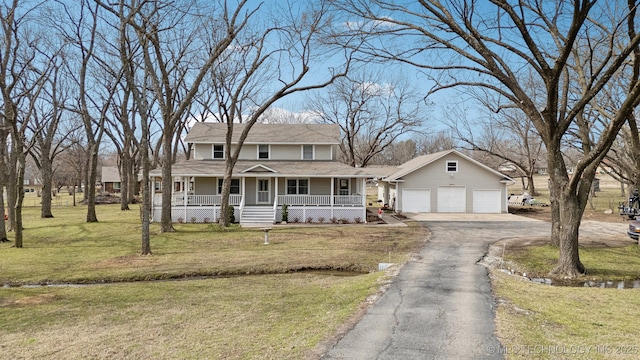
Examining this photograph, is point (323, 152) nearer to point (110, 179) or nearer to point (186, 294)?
point (186, 294)

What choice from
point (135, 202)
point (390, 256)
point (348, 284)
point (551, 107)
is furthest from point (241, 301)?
point (135, 202)

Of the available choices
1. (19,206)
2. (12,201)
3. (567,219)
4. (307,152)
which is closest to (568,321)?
(567,219)

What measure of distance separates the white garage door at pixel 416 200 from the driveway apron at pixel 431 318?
53.7ft

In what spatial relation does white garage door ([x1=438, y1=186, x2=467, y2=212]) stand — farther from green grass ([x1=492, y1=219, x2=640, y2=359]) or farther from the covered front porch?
green grass ([x1=492, y1=219, x2=640, y2=359])

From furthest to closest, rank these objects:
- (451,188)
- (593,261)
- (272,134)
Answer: (451,188), (272,134), (593,261)

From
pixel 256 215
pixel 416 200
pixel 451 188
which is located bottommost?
pixel 256 215

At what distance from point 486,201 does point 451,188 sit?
2660 millimetres

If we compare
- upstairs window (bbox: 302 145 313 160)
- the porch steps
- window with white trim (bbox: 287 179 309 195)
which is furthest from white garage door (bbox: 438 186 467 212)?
the porch steps

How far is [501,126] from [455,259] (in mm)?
27072

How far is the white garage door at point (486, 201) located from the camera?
94.7 ft

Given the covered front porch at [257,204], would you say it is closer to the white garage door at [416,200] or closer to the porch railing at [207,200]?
the porch railing at [207,200]

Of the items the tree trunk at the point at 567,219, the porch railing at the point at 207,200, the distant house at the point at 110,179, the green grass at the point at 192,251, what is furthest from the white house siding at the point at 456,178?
the distant house at the point at 110,179

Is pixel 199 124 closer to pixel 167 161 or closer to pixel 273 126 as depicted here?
pixel 273 126

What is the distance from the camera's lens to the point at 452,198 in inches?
1144
